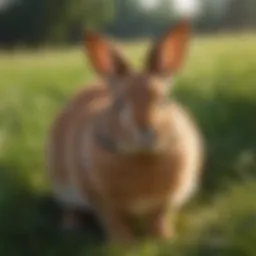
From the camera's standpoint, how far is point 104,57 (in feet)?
2.06

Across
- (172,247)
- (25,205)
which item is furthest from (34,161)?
(172,247)

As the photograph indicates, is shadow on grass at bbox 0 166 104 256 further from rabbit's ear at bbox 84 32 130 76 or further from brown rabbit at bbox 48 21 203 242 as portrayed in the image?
rabbit's ear at bbox 84 32 130 76

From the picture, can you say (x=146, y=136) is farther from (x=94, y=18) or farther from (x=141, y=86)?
(x=94, y=18)

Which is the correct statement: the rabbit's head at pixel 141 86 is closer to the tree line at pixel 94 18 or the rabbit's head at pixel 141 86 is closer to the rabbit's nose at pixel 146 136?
the rabbit's nose at pixel 146 136

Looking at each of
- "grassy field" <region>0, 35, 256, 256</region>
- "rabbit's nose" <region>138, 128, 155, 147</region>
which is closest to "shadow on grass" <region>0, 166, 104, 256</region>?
"grassy field" <region>0, 35, 256, 256</region>

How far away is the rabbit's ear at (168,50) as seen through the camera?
62 centimetres

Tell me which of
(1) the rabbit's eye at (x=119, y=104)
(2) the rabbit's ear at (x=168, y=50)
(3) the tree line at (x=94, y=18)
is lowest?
(1) the rabbit's eye at (x=119, y=104)

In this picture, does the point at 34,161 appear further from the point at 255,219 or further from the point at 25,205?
the point at 255,219

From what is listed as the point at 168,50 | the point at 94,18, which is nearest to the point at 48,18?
the point at 94,18

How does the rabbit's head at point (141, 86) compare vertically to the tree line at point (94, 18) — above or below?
below

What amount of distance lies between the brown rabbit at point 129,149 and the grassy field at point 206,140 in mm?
22

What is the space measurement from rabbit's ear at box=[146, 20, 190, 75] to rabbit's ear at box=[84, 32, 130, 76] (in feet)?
0.07

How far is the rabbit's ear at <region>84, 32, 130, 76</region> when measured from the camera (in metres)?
0.62

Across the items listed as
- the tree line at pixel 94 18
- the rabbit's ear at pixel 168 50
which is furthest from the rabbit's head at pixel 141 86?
the tree line at pixel 94 18
